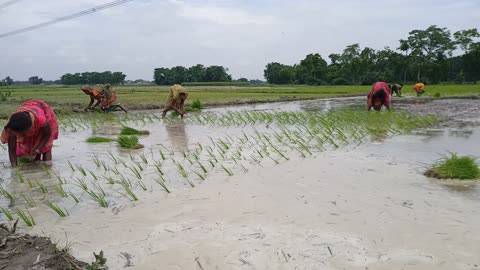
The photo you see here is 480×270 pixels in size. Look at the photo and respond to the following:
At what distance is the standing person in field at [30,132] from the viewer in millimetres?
4732

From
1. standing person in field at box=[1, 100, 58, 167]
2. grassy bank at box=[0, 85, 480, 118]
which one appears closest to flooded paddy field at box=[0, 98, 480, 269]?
standing person in field at box=[1, 100, 58, 167]

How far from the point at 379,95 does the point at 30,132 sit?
8.91 meters

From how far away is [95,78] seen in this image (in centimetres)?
5650

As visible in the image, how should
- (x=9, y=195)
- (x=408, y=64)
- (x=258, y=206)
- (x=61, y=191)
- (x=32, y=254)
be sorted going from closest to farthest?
(x=32, y=254) < (x=258, y=206) < (x=9, y=195) < (x=61, y=191) < (x=408, y=64)

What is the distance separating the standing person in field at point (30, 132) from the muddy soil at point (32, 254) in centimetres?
231

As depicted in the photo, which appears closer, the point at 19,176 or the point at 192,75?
the point at 19,176

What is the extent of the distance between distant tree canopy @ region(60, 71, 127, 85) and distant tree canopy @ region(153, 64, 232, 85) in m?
5.72

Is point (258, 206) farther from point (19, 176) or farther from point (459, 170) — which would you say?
point (19, 176)

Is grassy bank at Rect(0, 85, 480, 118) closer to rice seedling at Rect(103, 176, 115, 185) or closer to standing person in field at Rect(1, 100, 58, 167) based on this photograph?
standing person in field at Rect(1, 100, 58, 167)

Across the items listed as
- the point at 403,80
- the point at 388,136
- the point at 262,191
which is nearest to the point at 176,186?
the point at 262,191

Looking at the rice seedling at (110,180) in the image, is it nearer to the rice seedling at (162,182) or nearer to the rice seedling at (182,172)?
the rice seedling at (162,182)

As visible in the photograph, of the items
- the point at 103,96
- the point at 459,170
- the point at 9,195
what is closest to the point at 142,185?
the point at 9,195

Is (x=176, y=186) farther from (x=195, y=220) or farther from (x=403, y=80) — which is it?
(x=403, y=80)

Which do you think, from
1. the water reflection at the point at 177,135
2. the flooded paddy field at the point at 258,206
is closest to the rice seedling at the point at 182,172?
the flooded paddy field at the point at 258,206
